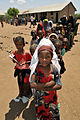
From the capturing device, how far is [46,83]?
1.56m

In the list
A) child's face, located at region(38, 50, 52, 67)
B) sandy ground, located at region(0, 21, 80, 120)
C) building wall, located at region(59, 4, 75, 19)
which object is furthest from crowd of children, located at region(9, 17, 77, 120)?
building wall, located at region(59, 4, 75, 19)

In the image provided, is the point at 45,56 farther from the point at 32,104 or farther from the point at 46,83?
the point at 32,104

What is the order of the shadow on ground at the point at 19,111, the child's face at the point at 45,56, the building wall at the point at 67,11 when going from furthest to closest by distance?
the building wall at the point at 67,11, the shadow on ground at the point at 19,111, the child's face at the point at 45,56

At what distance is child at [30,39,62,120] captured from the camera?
4.73 feet

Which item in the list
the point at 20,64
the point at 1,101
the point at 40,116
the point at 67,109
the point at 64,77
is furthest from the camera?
the point at 64,77

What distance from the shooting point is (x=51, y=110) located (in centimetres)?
187

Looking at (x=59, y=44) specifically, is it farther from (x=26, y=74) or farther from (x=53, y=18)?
(x=53, y=18)

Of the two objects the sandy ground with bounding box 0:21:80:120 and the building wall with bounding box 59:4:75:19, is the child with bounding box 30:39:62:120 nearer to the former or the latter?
the sandy ground with bounding box 0:21:80:120

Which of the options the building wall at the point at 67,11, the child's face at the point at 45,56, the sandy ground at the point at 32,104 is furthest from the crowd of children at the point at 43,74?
the building wall at the point at 67,11

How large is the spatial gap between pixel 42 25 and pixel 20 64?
2401 millimetres

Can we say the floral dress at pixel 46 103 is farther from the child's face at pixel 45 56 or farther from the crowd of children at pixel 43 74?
the child's face at pixel 45 56

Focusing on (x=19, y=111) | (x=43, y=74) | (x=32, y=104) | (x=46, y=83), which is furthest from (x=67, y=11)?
(x=46, y=83)

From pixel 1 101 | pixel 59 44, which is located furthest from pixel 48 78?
pixel 1 101

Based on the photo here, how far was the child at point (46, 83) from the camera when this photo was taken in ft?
4.73
